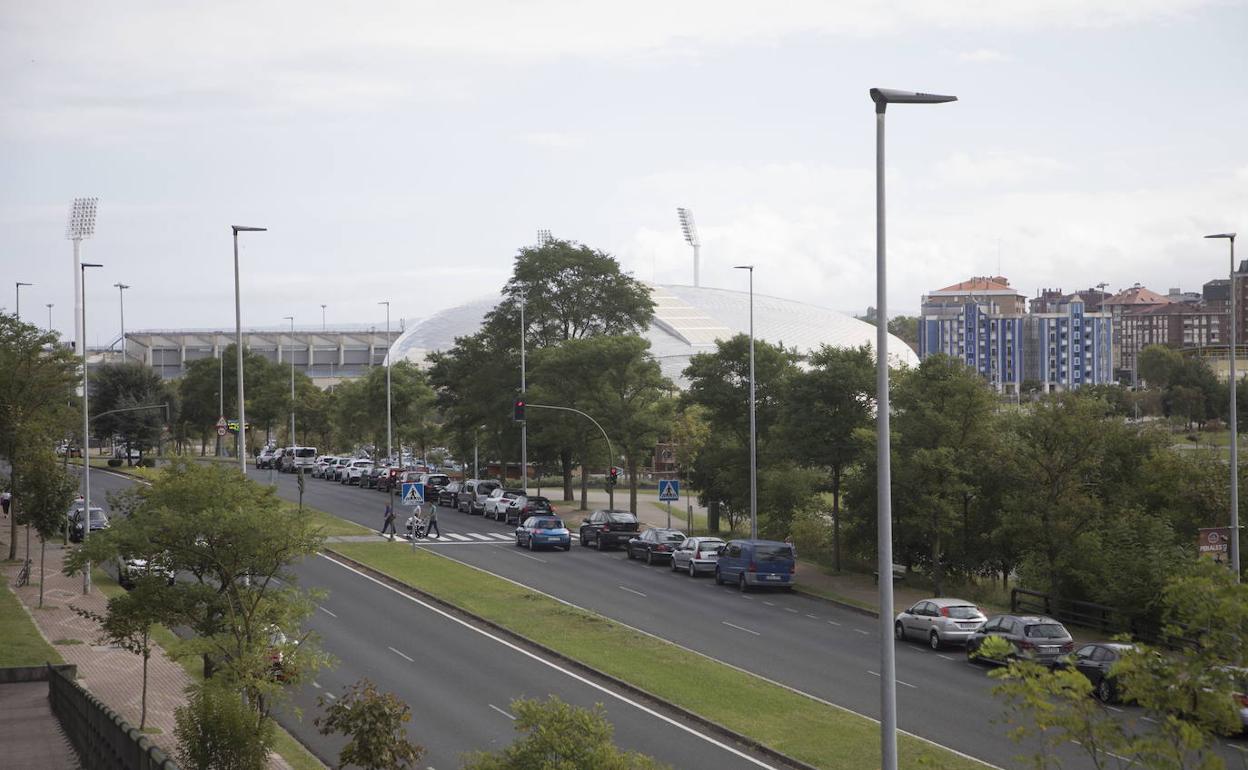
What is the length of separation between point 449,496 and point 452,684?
45.8 m

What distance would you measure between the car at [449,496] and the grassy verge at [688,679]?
1061 inches

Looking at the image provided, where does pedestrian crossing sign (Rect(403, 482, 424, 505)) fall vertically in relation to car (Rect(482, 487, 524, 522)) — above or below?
above

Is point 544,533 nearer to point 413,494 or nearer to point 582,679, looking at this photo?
point 413,494

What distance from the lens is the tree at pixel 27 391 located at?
46312 mm

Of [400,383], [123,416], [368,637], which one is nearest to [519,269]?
[400,383]

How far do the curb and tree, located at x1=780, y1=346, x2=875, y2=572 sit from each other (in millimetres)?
13936

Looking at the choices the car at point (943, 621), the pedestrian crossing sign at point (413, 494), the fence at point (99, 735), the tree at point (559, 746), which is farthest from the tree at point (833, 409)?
the tree at point (559, 746)

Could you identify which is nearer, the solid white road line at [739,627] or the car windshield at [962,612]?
the car windshield at [962,612]

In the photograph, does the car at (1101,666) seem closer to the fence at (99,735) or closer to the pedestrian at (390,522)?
the fence at (99,735)

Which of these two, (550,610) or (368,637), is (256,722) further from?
(550,610)

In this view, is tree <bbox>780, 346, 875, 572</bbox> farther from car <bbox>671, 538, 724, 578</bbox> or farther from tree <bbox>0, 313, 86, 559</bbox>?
tree <bbox>0, 313, 86, 559</bbox>

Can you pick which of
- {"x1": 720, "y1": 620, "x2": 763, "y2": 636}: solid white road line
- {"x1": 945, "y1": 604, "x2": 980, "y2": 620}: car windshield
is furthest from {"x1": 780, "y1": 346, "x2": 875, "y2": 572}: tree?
{"x1": 945, "y1": 604, "x2": 980, "y2": 620}: car windshield

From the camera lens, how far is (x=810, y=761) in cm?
2169

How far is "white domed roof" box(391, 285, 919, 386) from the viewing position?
407ft
